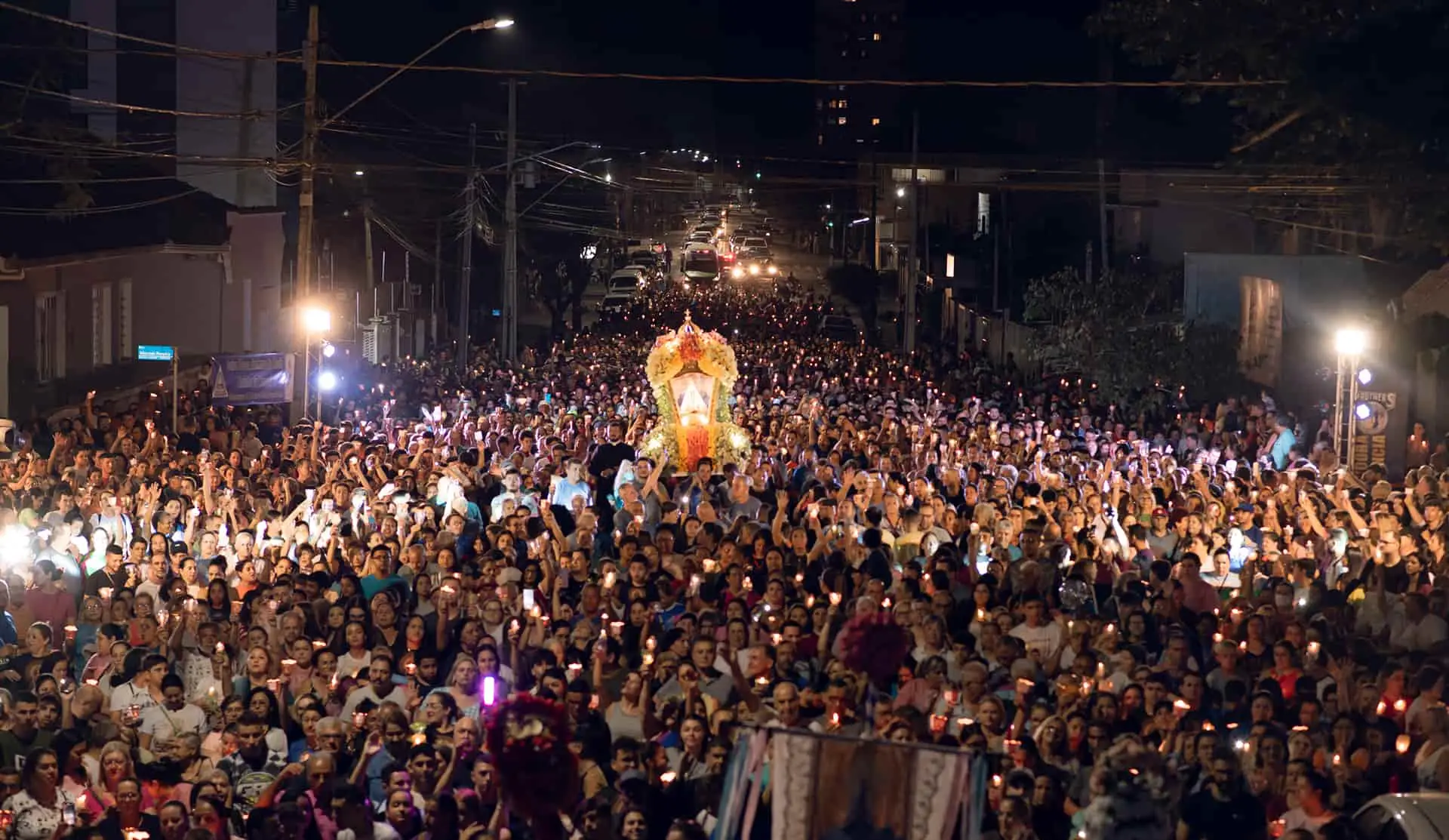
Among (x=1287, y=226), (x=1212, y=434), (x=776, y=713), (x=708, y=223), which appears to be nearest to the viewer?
(x=776, y=713)

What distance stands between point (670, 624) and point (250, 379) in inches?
408

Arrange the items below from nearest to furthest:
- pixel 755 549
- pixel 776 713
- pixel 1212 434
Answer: pixel 776 713
pixel 755 549
pixel 1212 434

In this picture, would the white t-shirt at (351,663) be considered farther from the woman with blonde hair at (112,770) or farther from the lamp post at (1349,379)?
the lamp post at (1349,379)

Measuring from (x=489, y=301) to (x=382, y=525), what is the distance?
50.1 m

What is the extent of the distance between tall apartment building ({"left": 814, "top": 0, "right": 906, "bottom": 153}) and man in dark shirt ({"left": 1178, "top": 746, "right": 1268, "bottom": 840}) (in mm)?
183386

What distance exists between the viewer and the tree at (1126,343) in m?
33.2

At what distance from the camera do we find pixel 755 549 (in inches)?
556

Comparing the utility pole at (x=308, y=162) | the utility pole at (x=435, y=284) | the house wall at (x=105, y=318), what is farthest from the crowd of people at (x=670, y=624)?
the utility pole at (x=435, y=284)

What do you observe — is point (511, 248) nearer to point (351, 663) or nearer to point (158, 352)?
point (158, 352)

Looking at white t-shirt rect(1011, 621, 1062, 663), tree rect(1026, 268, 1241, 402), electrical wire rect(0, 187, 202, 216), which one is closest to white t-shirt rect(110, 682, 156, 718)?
white t-shirt rect(1011, 621, 1062, 663)

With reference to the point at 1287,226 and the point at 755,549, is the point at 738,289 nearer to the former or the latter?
the point at 1287,226

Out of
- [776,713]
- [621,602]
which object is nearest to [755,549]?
[621,602]

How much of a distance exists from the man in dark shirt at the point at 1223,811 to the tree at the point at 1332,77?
11341mm

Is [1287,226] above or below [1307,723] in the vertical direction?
above
